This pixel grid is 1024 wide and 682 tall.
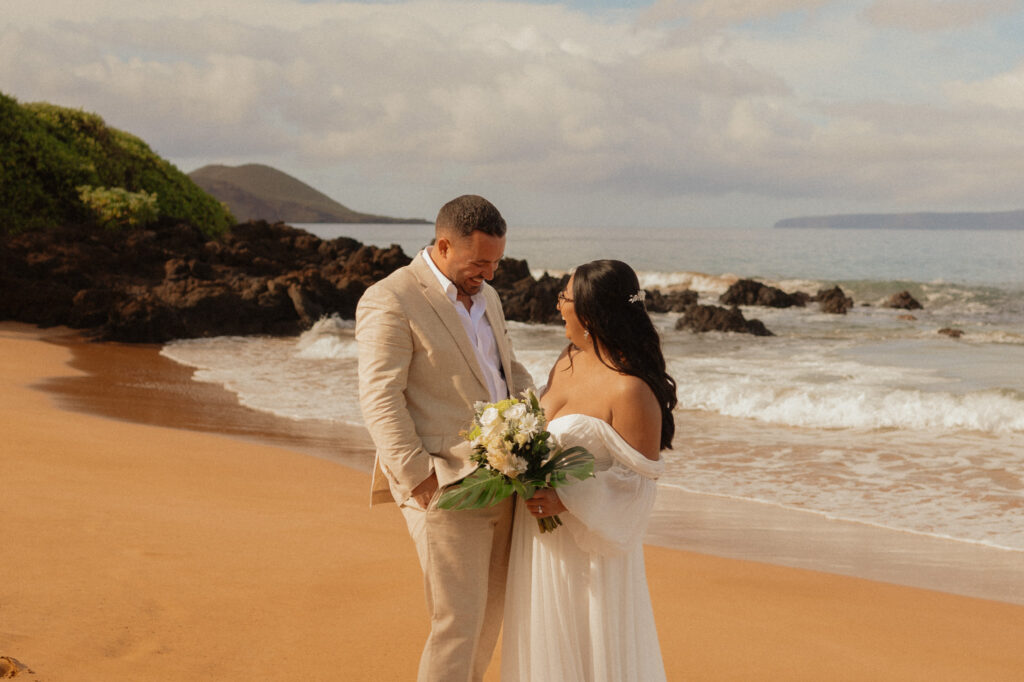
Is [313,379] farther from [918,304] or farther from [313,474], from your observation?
[918,304]

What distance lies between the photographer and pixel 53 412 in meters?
10.1

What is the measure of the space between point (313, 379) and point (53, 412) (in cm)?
490

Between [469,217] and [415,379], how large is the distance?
0.59 metres

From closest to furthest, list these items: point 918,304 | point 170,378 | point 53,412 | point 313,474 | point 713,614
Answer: point 713,614 → point 313,474 → point 53,412 → point 170,378 → point 918,304

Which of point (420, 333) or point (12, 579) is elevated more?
point (420, 333)

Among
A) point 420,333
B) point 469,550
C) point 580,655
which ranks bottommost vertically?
point 580,655

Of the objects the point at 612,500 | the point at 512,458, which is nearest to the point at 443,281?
the point at 512,458

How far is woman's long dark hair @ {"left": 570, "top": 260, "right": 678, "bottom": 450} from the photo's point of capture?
125 inches

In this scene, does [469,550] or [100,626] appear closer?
[469,550]

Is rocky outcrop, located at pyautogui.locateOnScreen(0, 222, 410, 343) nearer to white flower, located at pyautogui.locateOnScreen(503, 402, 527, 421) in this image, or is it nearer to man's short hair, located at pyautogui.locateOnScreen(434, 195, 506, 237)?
man's short hair, located at pyautogui.locateOnScreen(434, 195, 506, 237)

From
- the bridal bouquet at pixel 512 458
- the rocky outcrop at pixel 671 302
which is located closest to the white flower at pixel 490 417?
the bridal bouquet at pixel 512 458

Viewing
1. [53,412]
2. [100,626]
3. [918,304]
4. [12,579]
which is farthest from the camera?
[918,304]

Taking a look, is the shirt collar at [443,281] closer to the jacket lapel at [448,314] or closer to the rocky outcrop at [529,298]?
the jacket lapel at [448,314]

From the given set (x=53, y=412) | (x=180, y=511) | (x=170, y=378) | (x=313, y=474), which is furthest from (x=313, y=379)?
(x=180, y=511)
